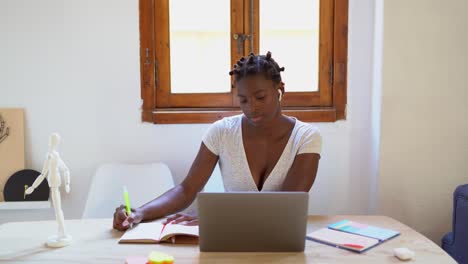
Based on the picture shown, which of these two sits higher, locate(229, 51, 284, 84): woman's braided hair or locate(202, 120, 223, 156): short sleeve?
locate(229, 51, 284, 84): woman's braided hair

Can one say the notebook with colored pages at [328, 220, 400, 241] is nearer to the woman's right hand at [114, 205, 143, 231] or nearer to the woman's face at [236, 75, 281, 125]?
the woman's face at [236, 75, 281, 125]

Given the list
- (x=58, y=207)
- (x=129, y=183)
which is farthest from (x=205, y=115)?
(x=58, y=207)

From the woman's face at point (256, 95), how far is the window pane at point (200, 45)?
0.72 m

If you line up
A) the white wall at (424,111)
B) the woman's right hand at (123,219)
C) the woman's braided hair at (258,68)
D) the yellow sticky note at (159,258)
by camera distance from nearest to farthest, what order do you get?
the yellow sticky note at (159,258)
the woman's right hand at (123,219)
the woman's braided hair at (258,68)
the white wall at (424,111)

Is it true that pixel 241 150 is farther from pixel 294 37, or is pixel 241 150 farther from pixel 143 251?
pixel 294 37

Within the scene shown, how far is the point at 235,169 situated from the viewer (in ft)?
6.14

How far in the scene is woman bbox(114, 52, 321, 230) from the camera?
172 centimetres

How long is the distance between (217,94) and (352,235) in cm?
120

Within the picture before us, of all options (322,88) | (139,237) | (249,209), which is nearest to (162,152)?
(322,88)

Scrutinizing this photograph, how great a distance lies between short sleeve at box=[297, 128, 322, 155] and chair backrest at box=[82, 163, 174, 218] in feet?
2.51

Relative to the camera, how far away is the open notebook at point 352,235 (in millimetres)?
1377

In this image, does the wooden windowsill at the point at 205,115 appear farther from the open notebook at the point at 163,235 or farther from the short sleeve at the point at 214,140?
the open notebook at the point at 163,235

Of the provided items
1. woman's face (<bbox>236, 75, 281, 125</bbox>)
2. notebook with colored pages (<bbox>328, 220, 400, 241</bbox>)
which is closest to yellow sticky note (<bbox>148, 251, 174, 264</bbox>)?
notebook with colored pages (<bbox>328, 220, 400, 241</bbox>)

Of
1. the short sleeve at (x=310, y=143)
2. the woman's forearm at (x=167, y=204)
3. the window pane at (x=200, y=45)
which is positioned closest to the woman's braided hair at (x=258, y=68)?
the short sleeve at (x=310, y=143)
